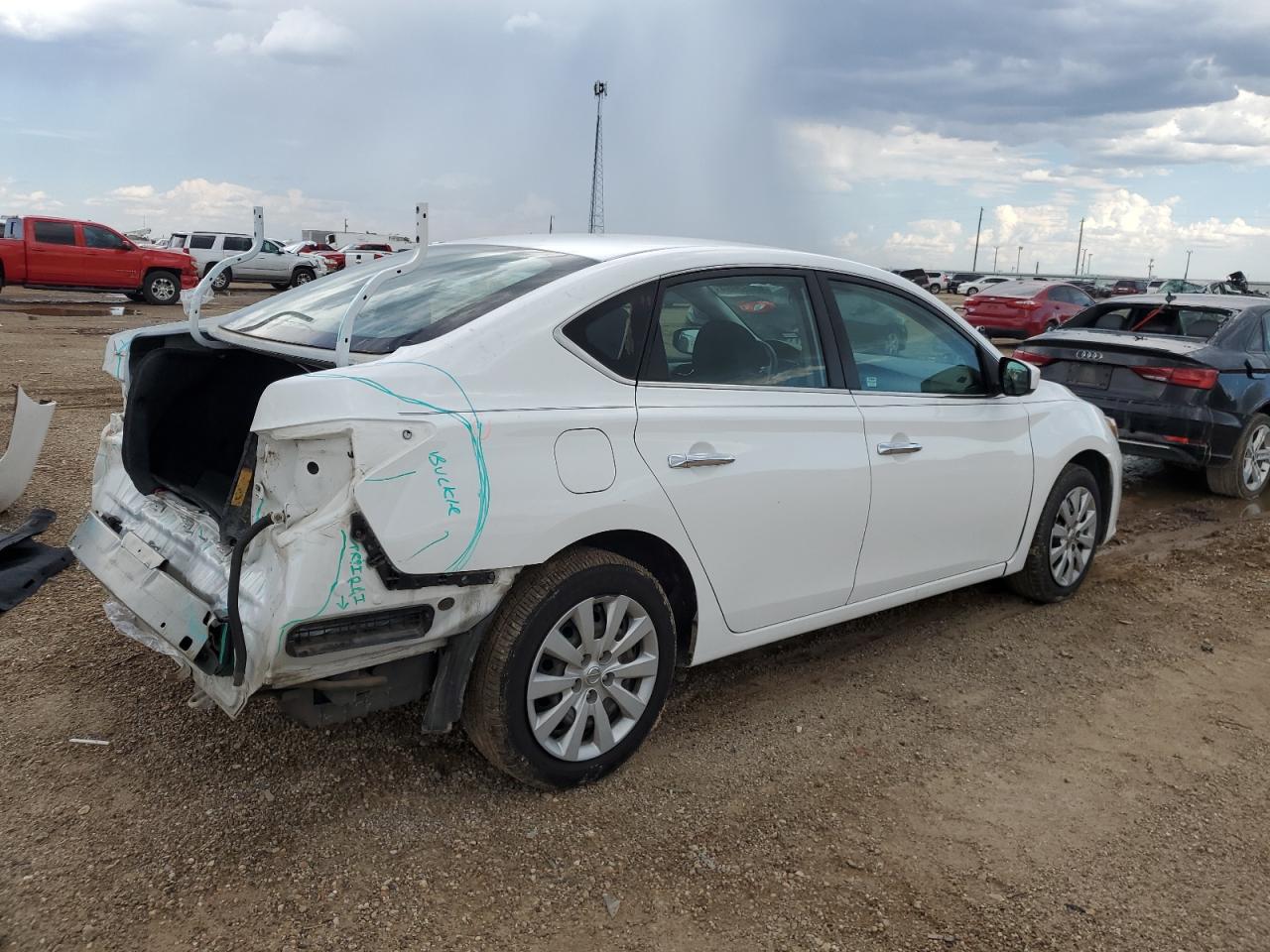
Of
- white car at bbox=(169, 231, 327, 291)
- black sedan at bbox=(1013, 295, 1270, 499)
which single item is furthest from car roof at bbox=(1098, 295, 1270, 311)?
white car at bbox=(169, 231, 327, 291)

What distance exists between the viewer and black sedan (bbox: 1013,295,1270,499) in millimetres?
7215

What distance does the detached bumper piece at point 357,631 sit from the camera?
2.53 metres

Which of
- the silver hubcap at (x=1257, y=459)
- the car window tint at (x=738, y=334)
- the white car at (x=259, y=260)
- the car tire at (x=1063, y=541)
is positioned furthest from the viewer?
the white car at (x=259, y=260)

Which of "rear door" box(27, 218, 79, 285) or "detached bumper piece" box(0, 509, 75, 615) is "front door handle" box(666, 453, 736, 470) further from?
"rear door" box(27, 218, 79, 285)

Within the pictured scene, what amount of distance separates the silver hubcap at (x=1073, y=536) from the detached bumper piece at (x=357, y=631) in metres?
3.33

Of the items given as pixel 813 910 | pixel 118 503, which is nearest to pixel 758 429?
pixel 813 910

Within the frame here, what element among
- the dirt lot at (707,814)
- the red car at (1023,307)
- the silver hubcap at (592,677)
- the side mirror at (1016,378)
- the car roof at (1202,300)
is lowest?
the dirt lot at (707,814)

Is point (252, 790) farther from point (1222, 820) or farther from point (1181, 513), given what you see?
point (1181, 513)

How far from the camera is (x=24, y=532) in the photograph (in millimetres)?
4945

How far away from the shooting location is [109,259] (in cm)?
2100

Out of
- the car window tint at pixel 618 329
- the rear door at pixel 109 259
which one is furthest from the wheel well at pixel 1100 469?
the rear door at pixel 109 259

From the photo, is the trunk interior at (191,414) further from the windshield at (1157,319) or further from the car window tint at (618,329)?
the windshield at (1157,319)

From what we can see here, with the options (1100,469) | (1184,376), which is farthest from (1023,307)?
(1100,469)

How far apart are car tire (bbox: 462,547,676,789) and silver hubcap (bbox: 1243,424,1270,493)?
6.25 metres
